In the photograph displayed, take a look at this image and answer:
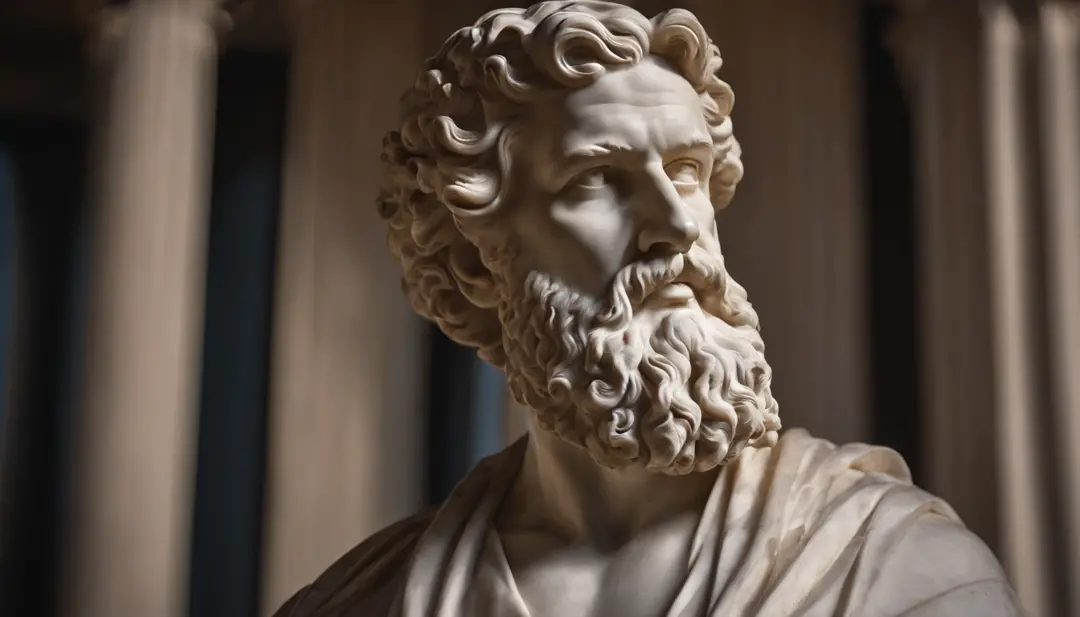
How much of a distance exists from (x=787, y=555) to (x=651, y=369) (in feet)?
0.95

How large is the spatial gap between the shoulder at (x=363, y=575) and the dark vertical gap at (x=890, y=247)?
1.14 m

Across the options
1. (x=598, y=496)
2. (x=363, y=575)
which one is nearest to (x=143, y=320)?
(x=363, y=575)

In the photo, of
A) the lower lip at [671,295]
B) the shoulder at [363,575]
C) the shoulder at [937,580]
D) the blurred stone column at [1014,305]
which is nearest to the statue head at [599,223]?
the lower lip at [671,295]

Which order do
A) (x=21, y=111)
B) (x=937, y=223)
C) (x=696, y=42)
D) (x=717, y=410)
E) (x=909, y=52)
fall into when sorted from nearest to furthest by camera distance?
(x=717, y=410), (x=696, y=42), (x=937, y=223), (x=909, y=52), (x=21, y=111)

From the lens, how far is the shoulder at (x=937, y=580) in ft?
5.65

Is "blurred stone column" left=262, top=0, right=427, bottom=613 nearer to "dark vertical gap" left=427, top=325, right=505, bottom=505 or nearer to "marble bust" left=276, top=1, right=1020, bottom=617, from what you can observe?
"dark vertical gap" left=427, top=325, right=505, bottom=505

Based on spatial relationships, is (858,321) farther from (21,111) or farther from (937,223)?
(21,111)

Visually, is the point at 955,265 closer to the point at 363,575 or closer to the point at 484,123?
the point at 484,123

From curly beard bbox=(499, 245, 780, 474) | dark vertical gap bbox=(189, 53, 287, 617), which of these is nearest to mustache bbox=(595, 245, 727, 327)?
curly beard bbox=(499, 245, 780, 474)

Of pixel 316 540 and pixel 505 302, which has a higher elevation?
pixel 505 302

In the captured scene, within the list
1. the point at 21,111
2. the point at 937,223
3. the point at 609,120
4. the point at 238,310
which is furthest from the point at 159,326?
the point at 937,223

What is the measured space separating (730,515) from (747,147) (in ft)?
4.48

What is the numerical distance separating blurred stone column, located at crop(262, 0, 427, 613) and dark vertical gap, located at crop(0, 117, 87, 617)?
0.47 metres

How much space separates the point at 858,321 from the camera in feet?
9.89
